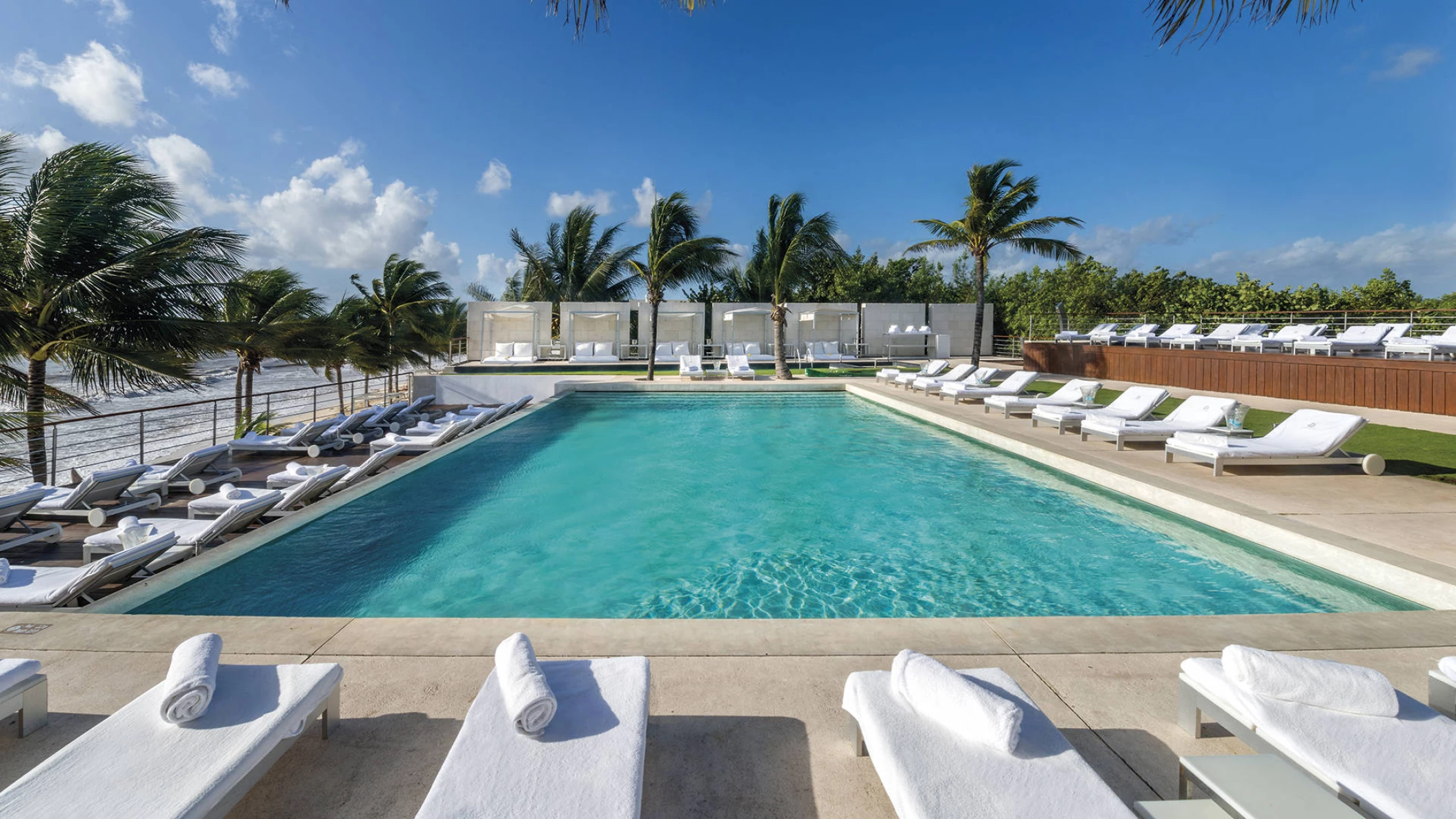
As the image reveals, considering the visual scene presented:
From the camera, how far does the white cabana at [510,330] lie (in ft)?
70.3

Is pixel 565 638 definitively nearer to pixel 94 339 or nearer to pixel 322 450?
pixel 322 450

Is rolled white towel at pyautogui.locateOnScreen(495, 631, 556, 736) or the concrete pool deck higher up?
rolled white towel at pyautogui.locateOnScreen(495, 631, 556, 736)

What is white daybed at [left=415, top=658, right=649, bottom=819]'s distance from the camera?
1361 millimetres

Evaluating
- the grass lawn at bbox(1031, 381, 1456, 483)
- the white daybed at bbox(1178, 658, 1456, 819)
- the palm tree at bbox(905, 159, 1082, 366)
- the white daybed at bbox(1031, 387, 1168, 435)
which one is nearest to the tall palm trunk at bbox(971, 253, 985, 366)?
the palm tree at bbox(905, 159, 1082, 366)

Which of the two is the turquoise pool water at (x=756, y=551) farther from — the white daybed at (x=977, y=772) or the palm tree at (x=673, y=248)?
the palm tree at (x=673, y=248)

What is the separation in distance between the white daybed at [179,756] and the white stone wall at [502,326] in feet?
69.1

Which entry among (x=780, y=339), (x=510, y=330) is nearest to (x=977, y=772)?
(x=780, y=339)

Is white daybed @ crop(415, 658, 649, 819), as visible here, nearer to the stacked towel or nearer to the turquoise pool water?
the stacked towel

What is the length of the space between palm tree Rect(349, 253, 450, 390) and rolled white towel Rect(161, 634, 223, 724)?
1852cm

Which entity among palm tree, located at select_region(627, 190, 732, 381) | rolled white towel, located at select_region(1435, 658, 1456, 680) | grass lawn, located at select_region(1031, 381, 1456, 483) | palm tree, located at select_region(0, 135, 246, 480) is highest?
palm tree, located at select_region(627, 190, 732, 381)

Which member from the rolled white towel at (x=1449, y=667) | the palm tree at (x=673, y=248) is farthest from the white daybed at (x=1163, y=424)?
the palm tree at (x=673, y=248)

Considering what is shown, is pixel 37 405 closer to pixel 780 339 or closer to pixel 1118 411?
pixel 1118 411

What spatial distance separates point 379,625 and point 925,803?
2423mm

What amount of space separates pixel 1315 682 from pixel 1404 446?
744 cm
